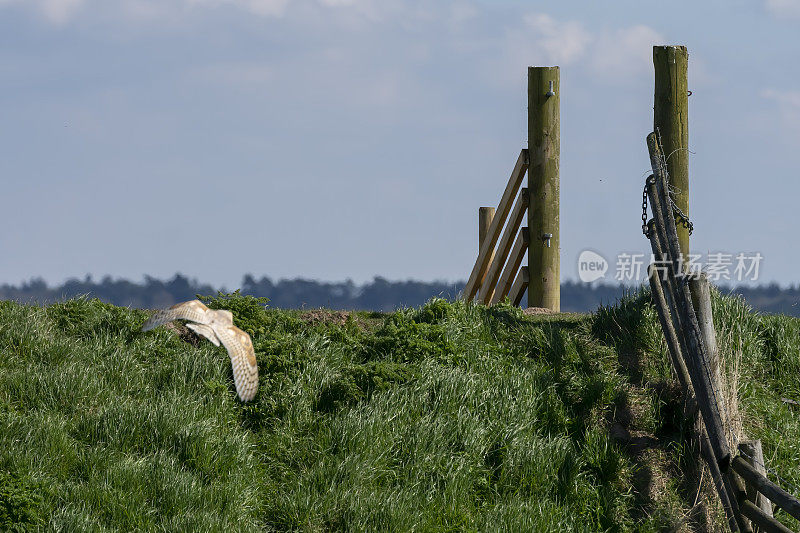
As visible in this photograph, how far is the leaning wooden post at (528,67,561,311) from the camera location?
1185 centimetres

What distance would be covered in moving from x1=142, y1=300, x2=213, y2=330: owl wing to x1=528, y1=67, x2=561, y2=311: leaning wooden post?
6903mm

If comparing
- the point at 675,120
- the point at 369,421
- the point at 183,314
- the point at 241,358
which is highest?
the point at 675,120

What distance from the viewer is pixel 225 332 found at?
593cm

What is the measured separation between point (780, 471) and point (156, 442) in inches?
241

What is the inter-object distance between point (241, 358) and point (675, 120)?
646 cm

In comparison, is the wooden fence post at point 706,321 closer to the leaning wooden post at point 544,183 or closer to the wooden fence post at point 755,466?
the wooden fence post at point 755,466

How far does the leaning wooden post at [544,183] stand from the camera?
11.9m

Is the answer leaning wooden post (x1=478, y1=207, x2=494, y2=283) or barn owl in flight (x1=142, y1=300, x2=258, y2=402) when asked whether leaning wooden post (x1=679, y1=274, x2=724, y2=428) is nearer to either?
barn owl in flight (x1=142, y1=300, x2=258, y2=402)

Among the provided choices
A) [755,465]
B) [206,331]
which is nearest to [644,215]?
[755,465]

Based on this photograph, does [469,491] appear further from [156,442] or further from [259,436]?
[156,442]

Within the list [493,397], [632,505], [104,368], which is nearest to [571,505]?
[632,505]

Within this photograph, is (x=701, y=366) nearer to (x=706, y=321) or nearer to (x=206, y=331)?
(x=706, y=321)

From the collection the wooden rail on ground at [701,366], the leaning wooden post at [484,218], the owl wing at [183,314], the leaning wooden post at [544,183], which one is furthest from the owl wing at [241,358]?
the leaning wooden post at [484,218]

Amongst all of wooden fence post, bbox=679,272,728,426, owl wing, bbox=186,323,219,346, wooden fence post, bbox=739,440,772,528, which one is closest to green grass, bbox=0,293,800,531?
wooden fence post, bbox=679,272,728,426
